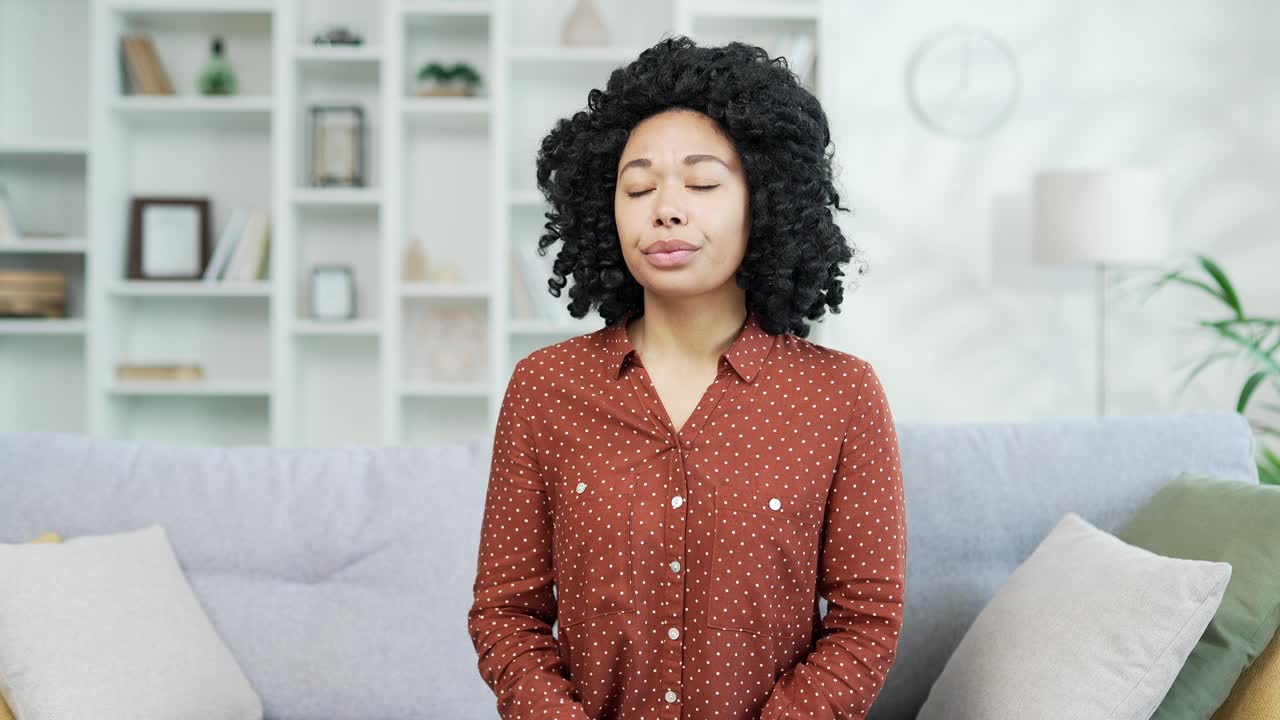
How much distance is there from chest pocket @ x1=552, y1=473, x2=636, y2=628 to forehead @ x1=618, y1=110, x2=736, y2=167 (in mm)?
358

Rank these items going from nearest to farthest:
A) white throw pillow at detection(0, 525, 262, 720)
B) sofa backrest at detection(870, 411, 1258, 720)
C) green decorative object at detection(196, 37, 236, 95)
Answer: white throw pillow at detection(0, 525, 262, 720)
sofa backrest at detection(870, 411, 1258, 720)
green decorative object at detection(196, 37, 236, 95)

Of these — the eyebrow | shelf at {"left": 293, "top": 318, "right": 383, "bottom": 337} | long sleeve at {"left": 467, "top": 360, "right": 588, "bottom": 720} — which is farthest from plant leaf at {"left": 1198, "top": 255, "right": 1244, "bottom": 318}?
shelf at {"left": 293, "top": 318, "right": 383, "bottom": 337}

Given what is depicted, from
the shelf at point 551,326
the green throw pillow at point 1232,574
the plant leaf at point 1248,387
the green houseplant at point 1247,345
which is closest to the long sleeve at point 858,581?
the green throw pillow at point 1232,574

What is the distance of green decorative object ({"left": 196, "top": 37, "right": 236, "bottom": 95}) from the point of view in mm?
→ 3488

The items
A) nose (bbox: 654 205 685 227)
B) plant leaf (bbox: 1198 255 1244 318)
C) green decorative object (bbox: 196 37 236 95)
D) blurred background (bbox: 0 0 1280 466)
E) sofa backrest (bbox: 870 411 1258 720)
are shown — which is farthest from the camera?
blurred background (bbox: 0 0 1280 466)

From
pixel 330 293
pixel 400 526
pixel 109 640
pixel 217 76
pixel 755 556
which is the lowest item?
pixel 109 640

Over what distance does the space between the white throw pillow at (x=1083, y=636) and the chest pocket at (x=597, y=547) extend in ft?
1.91

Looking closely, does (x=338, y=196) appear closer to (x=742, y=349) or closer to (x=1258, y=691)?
(x=742, y=349)

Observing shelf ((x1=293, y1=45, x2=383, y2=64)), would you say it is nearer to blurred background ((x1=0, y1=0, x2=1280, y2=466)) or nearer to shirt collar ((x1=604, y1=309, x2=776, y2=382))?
blurred background ((x1=0, y1=0, x2=1280, y2=466))

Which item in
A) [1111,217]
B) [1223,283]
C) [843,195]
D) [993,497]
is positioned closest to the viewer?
[993,497]

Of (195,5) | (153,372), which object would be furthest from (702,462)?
(195,5)

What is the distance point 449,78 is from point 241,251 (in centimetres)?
88

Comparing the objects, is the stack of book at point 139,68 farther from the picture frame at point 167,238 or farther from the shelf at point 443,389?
the shelf at point 443,389

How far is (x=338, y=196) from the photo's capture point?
11.1 ft
